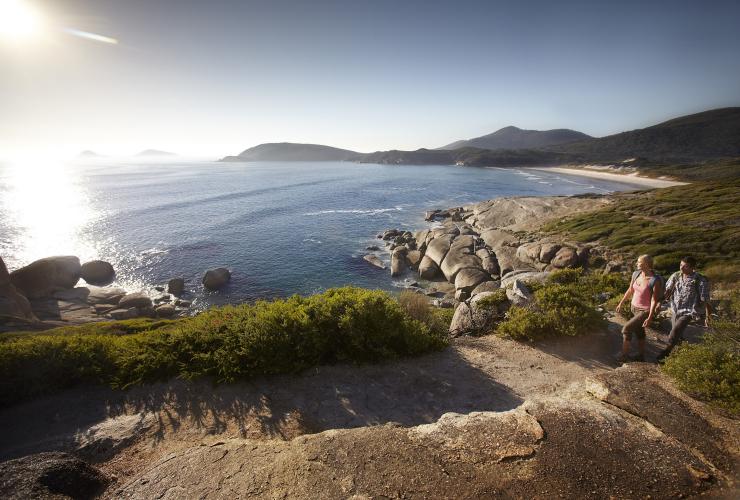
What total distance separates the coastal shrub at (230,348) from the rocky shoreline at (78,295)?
2050 centimetres

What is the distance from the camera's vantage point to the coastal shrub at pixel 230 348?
9070 millimetres

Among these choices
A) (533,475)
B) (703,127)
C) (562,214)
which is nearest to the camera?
(533,475)

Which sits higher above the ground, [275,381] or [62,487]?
[62,487]

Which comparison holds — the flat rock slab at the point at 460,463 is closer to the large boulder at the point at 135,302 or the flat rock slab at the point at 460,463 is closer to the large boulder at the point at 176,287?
the large boulder at the point at 135,302

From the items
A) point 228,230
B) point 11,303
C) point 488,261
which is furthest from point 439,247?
point 11,303

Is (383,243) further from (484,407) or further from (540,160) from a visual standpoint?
(540,160)

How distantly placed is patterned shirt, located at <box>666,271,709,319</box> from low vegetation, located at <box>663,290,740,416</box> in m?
0.89

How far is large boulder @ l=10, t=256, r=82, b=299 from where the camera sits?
3122cm

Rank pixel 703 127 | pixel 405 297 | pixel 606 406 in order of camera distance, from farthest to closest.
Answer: pixel 703 127
pixel 405 297
pixel 606 406

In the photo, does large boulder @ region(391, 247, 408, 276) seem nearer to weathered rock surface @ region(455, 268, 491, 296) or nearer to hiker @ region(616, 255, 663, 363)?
weathered rock surface @ region(455, 268, 491, 296)

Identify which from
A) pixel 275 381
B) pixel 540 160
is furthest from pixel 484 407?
pixel 540 160

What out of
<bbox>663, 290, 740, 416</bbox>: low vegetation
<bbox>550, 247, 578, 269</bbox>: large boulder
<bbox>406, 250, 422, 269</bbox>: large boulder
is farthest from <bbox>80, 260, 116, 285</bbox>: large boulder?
<bbox>550, 247, 578, 269</bbox>: large boulder

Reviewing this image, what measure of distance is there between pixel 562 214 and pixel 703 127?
214 m

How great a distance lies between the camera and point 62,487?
5.15m
